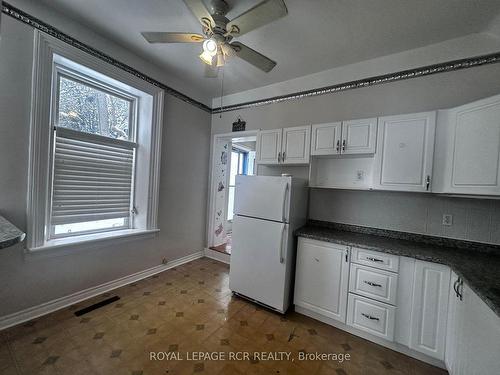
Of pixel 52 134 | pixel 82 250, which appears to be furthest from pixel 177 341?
pixel 52 134

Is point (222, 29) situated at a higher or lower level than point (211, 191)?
higher

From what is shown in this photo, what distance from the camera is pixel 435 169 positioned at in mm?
1788

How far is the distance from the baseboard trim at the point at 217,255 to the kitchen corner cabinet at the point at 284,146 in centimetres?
165

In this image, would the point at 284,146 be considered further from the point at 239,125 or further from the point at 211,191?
the point at 211,191

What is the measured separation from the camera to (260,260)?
7.32 ft

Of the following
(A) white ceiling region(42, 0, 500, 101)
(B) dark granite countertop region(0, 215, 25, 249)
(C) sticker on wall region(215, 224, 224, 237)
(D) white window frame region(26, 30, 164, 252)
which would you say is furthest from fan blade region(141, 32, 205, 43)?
(C) sticker on wall region(215, 224, 224, 237)

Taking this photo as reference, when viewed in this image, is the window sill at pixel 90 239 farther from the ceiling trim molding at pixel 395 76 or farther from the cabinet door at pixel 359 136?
the cabinet door at pixel 359 136

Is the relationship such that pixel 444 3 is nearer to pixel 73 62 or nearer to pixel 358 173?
pixel 358 173

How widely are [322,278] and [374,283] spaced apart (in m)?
0.44

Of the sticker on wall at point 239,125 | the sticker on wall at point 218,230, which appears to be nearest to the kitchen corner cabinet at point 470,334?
the sticker on wall at point 239,125

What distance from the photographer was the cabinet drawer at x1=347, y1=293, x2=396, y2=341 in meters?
1.72

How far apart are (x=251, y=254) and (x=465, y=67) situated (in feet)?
8.81

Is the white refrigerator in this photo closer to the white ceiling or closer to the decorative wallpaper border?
the decorative wallpaper border

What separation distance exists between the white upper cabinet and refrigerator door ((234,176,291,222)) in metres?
1.30
